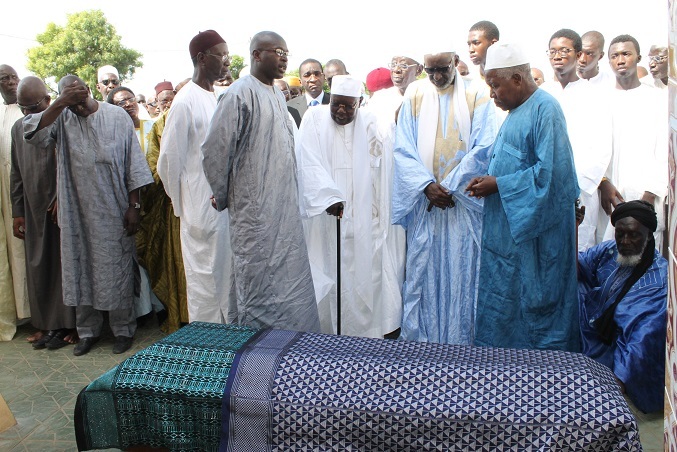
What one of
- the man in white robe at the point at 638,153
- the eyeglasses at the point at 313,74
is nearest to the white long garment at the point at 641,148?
the man in white robe at the point at 638,153

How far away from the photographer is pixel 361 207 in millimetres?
4711

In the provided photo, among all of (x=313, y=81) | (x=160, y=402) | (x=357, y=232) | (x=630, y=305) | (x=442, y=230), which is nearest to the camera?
(x=160, y=402)

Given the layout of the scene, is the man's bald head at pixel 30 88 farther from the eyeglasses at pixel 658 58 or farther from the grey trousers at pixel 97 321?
the eyeglasses at pixel 658 58

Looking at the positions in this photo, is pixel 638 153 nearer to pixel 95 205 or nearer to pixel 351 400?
pixel 351 400

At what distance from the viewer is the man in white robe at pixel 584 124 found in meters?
4.87

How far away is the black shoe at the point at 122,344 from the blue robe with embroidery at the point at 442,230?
7.38 ft

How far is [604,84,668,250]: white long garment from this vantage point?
16.0 ft

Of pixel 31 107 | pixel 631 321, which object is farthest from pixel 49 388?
pixel 631 321

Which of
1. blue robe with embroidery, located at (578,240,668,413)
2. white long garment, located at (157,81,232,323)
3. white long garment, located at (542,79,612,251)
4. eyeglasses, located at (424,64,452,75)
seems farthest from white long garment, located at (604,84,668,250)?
white long garment, located at (157,81,232,323)

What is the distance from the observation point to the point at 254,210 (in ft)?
12.4

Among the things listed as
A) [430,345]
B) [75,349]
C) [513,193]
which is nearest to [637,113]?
[513,193]

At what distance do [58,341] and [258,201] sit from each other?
2506mm

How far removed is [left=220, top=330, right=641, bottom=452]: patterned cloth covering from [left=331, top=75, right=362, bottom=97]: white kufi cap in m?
2.38

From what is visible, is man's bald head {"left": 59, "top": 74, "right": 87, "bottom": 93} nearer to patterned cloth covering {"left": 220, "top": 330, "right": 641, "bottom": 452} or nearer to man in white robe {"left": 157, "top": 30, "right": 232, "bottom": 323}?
man in white robe {"left": 157, "top": 30, "right": 232, "bottom": 323}
